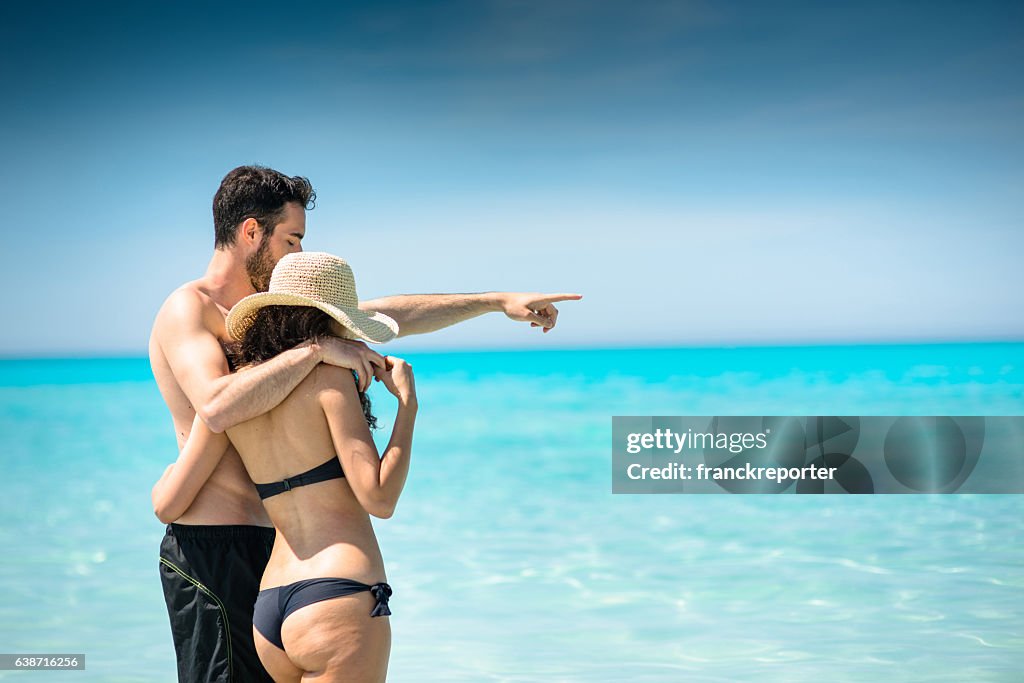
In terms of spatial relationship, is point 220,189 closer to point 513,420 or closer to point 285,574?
point 285,574

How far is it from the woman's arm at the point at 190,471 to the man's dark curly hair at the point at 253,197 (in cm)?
59

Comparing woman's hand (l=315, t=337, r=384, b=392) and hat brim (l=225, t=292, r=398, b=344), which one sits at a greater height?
hat brim (l=225, t=292, r=398, b=344)

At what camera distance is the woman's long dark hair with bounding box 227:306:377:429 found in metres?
2.45

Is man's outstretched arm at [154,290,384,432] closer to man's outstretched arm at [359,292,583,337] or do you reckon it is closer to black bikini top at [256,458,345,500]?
black bikini top at [256,458,345,500]

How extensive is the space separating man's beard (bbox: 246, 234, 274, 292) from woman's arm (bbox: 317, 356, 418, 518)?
623 millimetres

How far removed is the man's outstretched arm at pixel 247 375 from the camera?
7.71 feet

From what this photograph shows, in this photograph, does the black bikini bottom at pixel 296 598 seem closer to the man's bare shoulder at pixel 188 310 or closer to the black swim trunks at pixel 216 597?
the black swim trunks at pixel 216 597

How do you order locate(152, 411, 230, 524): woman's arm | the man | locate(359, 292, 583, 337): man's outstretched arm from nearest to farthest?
locate(152, 411, 230, 524): woman's arm, the man, locate(359, 292, 583, 337): man's outstretched arm

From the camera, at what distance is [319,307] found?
2432mm

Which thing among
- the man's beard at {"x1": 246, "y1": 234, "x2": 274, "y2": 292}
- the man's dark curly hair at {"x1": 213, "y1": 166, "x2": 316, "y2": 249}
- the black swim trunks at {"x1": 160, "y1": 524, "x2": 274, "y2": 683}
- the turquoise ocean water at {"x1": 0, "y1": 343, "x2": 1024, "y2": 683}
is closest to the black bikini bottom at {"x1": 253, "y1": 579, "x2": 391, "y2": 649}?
the black swim trunks at {"x1": 160, "y1": 524, "x2": 274, "y2": 683}

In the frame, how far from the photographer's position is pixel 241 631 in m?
2.87

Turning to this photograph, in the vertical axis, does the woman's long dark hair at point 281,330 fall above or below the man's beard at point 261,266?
below

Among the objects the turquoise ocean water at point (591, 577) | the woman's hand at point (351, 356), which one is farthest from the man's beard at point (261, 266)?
the turquoise ocean water at point (591, 577)

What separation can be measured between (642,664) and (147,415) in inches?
804
